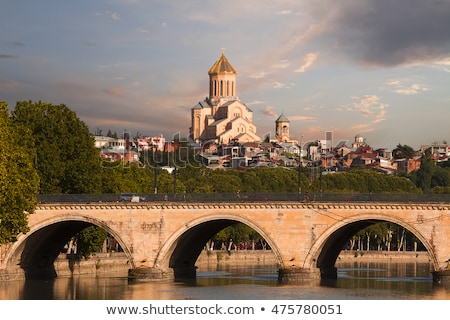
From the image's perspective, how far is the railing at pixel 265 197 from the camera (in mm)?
67875

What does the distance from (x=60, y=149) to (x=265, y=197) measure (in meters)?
18.1

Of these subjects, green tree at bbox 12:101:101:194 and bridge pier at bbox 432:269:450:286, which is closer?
bridge pier at bbox 432:269:450:286

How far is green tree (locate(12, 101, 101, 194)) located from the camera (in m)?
81.6

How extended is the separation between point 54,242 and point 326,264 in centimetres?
1955

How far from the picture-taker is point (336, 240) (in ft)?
243

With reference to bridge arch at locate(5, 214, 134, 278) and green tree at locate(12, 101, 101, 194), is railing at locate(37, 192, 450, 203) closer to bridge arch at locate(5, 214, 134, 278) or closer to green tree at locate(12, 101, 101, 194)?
bridge arch at locate(5, 214, 134, 278)

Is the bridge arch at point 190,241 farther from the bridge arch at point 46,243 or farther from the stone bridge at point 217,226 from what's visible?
the bridge arch at point 46,243

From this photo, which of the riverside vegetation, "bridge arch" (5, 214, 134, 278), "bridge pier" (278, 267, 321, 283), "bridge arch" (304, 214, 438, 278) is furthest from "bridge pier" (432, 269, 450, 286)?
the riverside vegetation

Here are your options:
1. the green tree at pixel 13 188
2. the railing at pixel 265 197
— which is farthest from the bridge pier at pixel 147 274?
the green tree at pixel 13 188

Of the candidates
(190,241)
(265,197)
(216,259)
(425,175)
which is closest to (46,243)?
(190,241)

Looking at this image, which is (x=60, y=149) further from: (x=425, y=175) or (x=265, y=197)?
(x=425, y=175)

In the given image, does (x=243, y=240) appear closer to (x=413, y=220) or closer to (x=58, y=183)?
(x=58, y=183)

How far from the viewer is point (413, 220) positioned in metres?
67.1
